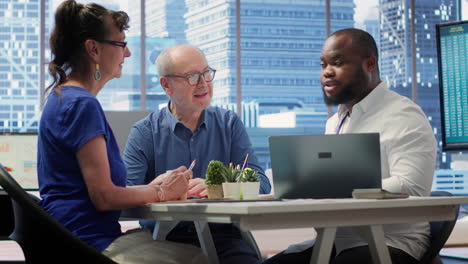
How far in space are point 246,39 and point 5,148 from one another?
5.93 m

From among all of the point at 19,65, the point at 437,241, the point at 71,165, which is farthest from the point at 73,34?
the point at 19,65

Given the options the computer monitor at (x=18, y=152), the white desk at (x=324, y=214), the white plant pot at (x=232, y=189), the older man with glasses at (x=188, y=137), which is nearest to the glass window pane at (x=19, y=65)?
the computer monitor at (x=18, y=152)

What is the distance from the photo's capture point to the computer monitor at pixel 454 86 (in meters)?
3.92

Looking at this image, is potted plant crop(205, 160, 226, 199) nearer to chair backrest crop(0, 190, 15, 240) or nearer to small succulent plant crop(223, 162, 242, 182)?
small succulent plant crop(223, 162, 242, 182)

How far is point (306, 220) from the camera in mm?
1637

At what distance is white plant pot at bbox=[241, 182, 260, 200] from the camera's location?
2.09 m

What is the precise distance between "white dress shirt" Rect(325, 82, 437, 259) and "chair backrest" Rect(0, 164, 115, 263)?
97 centimetres

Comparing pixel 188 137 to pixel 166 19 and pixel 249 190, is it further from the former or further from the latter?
pixel 166 19

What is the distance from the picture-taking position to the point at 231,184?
2102mm

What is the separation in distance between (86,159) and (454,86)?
2.70m

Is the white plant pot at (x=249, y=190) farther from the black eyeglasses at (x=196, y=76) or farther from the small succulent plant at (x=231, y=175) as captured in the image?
the black eyeglasses at (x=196, y=76)

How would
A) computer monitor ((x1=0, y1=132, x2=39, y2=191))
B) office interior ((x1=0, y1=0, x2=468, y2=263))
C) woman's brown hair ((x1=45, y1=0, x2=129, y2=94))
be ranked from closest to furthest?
woman's brown hair ((x1=45, y1=0, x2=129, y2=94)) → computer monitor ((x1=0, y1=132, x2=39, y2=191)) → office interior ((x1=0, y1=0, x2=468, y2=263))

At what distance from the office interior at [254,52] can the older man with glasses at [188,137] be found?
19.9 feet

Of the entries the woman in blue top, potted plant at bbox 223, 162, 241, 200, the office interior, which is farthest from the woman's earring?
the office interior
